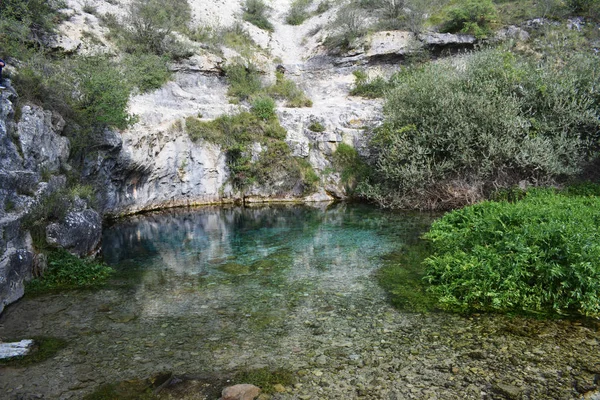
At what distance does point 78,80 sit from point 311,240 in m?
12.5

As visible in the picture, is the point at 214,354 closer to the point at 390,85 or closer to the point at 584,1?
the point at 390,85

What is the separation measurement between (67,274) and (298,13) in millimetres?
40592

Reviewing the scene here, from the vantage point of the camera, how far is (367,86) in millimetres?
30719

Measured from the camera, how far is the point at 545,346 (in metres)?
5.95

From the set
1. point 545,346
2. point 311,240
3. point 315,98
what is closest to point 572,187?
point 311,240

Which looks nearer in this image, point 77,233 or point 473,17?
point 77,233

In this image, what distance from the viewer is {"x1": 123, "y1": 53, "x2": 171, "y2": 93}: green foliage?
979 inches

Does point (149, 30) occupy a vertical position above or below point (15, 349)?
above

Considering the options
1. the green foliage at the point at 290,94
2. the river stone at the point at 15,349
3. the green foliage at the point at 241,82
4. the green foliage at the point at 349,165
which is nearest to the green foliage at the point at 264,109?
the green foliage at the point at 241,82

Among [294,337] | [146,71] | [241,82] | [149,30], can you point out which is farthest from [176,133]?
[294,337]

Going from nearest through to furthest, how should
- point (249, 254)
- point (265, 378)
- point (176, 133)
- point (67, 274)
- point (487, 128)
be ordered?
point (265, 378), point (67, 274), point (249, 254), point (487, 128), point (176, 133)

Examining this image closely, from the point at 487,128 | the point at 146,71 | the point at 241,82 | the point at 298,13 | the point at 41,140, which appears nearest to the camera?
the point at 41,140

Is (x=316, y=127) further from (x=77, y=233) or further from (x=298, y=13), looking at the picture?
(x=298, y=13)

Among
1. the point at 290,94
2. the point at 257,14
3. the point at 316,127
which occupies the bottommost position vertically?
the point at 316,127
